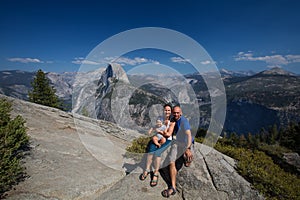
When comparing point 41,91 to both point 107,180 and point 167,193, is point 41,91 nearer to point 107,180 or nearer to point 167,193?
point 107,180

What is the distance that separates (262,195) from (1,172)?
32.5 ft

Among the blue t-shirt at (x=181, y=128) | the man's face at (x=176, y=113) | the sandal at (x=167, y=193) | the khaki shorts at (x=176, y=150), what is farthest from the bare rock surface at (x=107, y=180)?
the man's face at (x=176, y=113)

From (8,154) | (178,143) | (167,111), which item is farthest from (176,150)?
(8,154)

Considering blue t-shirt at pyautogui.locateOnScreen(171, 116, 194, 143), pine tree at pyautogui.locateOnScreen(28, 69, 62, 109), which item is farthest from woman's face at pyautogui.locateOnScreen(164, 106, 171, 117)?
pine tree at pyautogui.locateOnScreen(28, 69, 62, 109)

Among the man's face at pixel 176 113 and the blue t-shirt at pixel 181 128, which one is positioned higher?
the man's face at pixel 176 113

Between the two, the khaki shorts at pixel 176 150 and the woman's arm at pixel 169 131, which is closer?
the woman's arm at pixel 169 131

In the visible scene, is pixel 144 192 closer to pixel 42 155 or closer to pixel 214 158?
pixel 214 158

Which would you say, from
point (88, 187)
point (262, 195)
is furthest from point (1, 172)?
point (262, 195)

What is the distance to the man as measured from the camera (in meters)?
7.09

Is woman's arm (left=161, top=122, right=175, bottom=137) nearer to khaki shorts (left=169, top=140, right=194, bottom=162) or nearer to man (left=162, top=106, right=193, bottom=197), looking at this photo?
man (left=162, top=106, right=193, bottom=197)

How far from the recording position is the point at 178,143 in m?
7.34

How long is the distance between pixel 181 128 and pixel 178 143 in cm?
67

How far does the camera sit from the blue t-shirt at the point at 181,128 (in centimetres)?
716

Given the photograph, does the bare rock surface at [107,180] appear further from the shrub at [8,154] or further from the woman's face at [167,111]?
the woman's face at [167,111]
